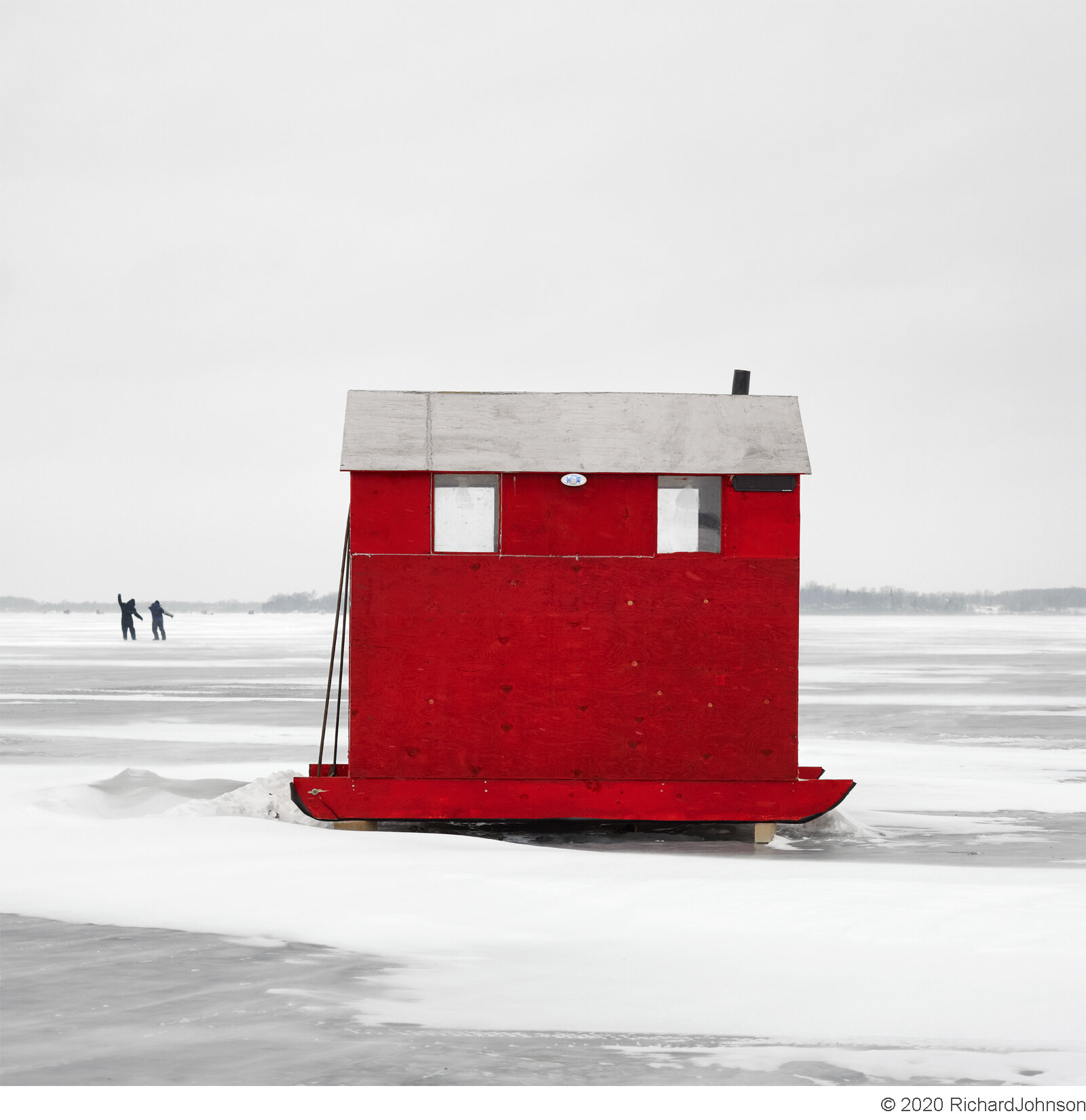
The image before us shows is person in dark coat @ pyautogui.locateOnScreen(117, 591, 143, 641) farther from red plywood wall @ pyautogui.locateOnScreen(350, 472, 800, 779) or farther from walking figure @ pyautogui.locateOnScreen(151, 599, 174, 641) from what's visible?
red plywood wall @ pyautogui.locateOnScreen(350, 472, 800, 779)

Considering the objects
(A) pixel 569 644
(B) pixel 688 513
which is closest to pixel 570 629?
(A) pixel 569 644

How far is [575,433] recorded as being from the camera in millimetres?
8531

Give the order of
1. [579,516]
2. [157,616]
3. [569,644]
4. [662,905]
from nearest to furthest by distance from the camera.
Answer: [662,905], [569,644], [579,516], [157,616]

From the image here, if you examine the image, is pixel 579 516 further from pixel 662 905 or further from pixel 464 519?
pixel 662 905

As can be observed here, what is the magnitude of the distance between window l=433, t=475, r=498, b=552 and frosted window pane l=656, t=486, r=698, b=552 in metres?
1.03

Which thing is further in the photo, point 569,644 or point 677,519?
point 677,519

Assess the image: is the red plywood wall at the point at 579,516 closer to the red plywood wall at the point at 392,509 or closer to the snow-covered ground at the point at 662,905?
the red plywood wall at the point at 392,509

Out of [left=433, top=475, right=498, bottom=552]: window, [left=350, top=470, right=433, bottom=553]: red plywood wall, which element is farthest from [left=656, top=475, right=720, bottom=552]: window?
[left=350, top=470, right=433, bottom=553]: red plywood wall

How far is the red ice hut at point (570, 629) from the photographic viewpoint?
8.30 meters

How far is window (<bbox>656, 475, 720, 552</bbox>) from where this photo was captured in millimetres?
8570

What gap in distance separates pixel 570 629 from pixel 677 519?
989 millimetres

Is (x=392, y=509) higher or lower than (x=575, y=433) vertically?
lower

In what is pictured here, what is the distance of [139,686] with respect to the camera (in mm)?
20922

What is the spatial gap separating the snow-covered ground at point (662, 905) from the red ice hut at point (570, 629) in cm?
44
